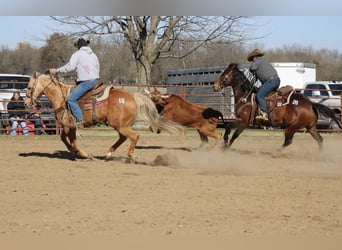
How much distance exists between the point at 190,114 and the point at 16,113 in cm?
674

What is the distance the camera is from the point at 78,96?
9.66m

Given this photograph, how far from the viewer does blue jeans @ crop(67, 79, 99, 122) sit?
9633 mm

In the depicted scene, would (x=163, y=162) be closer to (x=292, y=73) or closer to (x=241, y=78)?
(x=241, y=78)

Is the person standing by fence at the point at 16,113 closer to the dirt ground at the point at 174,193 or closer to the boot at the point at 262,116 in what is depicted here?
the dirt ground at the point at 174,193

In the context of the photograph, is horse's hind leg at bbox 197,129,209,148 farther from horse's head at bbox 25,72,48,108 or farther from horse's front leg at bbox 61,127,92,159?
horse's head at bbox 25,72,48,108

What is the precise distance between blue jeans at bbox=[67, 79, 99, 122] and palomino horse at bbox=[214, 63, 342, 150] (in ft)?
10.3

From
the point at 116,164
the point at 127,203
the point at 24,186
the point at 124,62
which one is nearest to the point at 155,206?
the point at 127,203

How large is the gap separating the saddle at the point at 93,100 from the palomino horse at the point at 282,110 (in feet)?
9.33

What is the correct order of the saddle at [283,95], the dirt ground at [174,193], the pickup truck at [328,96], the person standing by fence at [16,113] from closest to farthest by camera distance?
the dirt ground at [174,193] → the saddle at [283,95] → the person standing by fence at [16,113] → the pickup truck at [328,96]

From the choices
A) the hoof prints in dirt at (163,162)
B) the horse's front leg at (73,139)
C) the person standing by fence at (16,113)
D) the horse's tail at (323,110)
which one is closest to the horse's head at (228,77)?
the horse's tail at (323,110)

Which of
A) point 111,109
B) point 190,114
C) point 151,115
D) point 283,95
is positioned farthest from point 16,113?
point 283,95

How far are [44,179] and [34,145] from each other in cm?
533

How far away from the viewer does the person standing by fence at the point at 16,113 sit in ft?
53.3

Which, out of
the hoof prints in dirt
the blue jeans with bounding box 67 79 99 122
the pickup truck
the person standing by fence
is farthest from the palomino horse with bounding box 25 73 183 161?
the pickup truck
